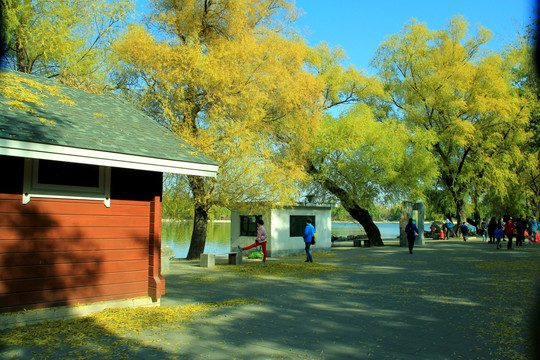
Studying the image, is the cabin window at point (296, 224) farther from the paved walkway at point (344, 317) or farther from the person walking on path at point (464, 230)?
the person walking on path at point (464, 230)

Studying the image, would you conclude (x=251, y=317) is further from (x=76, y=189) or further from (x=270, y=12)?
(x=270, y=12)

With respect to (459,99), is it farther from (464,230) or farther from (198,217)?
(198,217)

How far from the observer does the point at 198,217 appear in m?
21.5

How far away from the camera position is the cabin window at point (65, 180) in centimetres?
784

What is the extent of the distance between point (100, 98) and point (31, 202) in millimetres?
4217

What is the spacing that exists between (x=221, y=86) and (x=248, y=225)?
882 centimetres

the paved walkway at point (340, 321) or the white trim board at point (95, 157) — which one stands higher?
the white trim board at point (95, 157)

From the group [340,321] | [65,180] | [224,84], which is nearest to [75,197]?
[65,180]

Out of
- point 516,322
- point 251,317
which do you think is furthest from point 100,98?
point 516,322

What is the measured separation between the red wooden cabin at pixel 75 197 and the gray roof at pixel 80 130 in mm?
20

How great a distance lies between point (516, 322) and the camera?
815 centimetres

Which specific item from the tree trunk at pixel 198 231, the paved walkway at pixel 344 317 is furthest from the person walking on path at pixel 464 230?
the tree trunk at pixel 198 231

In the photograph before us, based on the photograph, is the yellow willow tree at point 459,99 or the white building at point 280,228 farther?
the yellow willow tree at point 459,99

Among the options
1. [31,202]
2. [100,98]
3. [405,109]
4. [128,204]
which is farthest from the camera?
[405,109]
